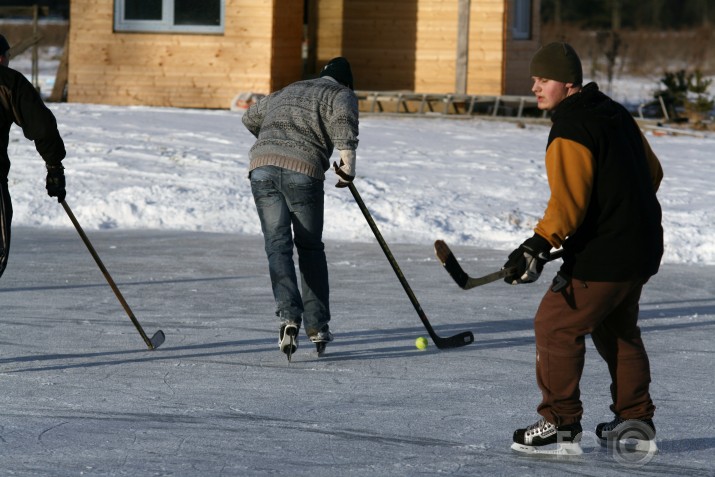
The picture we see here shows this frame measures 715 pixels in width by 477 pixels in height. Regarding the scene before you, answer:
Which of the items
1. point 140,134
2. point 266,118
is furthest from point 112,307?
point 140,134

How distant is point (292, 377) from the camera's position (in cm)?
646

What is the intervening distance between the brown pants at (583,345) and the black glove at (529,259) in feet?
0.41

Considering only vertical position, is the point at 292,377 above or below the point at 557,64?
below

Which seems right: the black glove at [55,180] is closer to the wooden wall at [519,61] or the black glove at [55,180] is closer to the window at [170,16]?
the window at [170,16]

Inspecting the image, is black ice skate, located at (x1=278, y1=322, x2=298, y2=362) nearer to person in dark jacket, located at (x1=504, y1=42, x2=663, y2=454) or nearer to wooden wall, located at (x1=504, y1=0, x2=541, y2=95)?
person in dark jacket, located at (x1=504, y1=42, x2=663, y2=454)

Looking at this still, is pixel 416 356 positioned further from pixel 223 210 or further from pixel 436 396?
pixel 223 210

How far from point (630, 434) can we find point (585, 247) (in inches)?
31.7

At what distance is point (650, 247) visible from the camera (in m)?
4.98

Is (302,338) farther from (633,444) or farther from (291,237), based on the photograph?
(633,444)

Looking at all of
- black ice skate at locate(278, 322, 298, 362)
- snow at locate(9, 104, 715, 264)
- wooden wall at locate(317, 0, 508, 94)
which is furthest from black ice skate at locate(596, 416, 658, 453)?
wooden wall at locate(317, 0, 508, 94)

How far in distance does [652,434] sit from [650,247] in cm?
76

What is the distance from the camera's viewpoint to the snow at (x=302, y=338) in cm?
507

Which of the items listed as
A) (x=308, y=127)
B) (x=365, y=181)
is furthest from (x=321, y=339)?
(x=365, y=181)

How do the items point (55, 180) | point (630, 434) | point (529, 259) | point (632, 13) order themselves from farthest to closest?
point (632, 13), point (55, 180), point (630, 434), point (529, 259)
